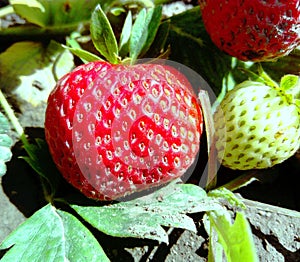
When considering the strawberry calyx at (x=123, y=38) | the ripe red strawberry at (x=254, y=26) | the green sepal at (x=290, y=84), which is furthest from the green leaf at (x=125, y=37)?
the green sepal at (x=290, y=84)

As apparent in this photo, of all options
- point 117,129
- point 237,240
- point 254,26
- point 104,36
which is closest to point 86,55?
point 104,36

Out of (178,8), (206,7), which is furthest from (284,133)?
(178,8)

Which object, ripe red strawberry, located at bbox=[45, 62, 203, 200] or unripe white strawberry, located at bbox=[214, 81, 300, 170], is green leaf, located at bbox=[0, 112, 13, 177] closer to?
ripe red strawberry, located at bbox=[45, 62, 203, 200]

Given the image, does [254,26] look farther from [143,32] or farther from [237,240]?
[237,240]

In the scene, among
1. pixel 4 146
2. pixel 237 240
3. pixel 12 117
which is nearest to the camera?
pixel 237 240

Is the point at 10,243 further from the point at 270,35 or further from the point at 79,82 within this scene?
the point at 270,35

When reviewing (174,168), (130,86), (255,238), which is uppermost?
(130,86)
